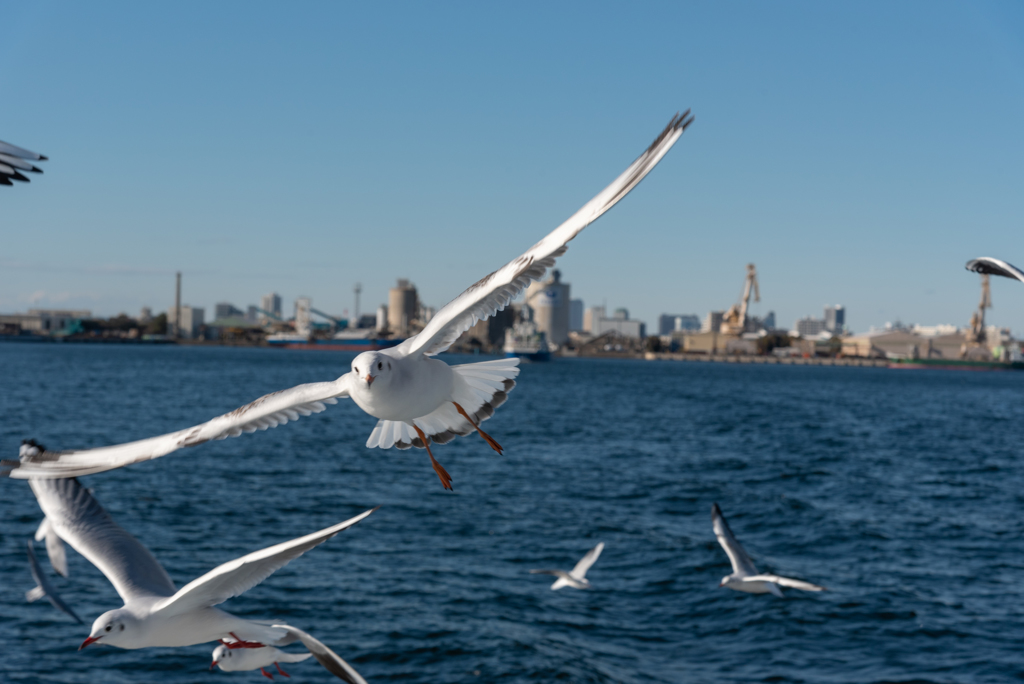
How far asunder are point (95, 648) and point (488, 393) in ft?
39.0

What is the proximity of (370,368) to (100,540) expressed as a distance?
13.9 ft

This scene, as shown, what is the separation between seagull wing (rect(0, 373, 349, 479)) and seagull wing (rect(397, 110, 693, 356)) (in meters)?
0.72

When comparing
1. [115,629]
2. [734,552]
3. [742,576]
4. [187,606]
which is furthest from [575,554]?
[115,629]

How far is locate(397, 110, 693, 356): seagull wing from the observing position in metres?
5.55

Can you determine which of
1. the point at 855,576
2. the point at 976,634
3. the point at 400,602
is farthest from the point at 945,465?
the point at 400,602

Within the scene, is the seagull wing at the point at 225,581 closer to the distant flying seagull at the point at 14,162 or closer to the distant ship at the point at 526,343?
the distant flying seagull at the point at 14,162

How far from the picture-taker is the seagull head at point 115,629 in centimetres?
639

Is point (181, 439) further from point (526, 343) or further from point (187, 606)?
point (526, 343)

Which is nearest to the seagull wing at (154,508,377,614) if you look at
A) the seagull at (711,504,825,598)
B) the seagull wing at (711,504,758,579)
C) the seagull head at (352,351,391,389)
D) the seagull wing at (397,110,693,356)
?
the seagull head at (352,351,391,389)

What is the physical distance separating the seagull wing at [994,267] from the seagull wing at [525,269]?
4483 mm

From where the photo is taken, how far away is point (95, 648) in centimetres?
1527

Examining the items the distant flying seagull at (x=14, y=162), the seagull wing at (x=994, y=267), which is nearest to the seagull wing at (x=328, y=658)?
the distant flying seagull at (x=14, y=162)

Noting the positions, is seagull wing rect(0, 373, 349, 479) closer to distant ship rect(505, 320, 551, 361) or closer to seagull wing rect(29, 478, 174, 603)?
seagull wing rect(29, 478, 174, 603)

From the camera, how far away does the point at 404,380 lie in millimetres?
5918
